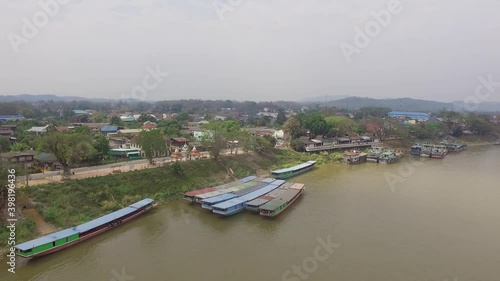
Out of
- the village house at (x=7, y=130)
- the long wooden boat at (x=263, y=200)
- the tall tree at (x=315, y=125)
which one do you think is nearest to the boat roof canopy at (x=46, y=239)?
the long wooden boat at (x=263, y=200)

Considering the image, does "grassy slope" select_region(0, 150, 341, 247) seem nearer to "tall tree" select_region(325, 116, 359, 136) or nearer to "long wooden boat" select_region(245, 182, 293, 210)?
"long wooden boat" select_region(245, 182, 293, 210)

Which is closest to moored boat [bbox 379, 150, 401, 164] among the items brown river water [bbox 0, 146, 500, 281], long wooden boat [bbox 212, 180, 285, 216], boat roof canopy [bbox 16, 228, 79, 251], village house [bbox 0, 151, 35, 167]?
brown river water [bbox 0, 146, 500, 281]

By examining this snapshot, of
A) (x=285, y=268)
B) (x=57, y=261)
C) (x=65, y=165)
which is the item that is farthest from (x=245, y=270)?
(x=65, y=165)

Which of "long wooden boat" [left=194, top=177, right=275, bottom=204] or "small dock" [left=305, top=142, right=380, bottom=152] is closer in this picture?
"long wooden boat" [left=194, top=177, right=275, bottom=204]

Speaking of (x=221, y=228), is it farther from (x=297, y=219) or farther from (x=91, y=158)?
(x=91, y=158)

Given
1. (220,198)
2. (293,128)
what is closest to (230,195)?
(220,198)

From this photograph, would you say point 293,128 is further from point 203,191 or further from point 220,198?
point 220,198
